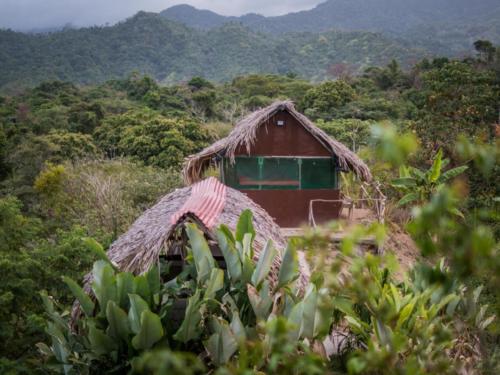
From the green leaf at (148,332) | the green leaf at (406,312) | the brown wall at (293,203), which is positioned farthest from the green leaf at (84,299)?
the brown wall at (293,203)

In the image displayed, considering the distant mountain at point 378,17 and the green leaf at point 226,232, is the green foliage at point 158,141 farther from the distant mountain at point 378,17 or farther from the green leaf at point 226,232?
the distant mountain at point 378,17

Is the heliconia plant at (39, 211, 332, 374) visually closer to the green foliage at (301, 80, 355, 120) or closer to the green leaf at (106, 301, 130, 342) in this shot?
the green leaf at (106, 301, 130, 342)

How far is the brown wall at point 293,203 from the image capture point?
37.0ft

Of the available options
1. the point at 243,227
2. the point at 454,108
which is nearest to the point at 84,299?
the point at 243,227

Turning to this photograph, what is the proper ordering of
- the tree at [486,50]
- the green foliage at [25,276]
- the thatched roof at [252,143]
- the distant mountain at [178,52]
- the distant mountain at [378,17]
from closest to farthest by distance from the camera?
the green foliage at [25,276]
the thatched roof at [252,143]
the tree at [486,50]
the distant mountain at [178,52]
the distant mountain at [378,17]

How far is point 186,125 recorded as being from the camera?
21016mm

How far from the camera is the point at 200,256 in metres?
4.14

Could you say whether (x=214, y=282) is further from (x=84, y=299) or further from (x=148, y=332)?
(x=84, y=299)

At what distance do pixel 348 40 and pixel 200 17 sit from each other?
63.0 m

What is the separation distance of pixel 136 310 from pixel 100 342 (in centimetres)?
48

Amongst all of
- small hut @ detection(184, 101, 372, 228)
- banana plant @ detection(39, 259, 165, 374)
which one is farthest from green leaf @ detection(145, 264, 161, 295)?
small hut @ detection(184, 101, 372, 228)

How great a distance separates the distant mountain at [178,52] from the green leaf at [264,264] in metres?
63.4

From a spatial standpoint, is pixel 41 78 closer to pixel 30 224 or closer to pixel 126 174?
pixel 126 174

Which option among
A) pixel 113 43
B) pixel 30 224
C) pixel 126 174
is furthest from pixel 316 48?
pixel 30 224
